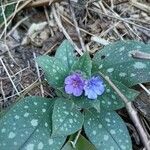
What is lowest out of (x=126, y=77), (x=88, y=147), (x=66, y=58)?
(x=88, y=147)

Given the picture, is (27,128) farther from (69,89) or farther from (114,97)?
(114,97)

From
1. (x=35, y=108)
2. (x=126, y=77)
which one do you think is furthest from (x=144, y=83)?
(x=35, y=108)

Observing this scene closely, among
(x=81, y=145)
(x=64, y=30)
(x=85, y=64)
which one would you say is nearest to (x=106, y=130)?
(x=81, y=145)

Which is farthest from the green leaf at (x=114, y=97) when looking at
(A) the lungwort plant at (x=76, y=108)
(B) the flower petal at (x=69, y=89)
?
(B) the flower petal at (x=69, y=89)

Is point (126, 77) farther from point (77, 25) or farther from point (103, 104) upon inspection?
point (77, 25)

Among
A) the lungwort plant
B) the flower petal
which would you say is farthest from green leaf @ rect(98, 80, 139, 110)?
the flower petal

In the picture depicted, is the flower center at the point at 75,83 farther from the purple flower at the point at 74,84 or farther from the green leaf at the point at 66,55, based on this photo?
the green leaf at the point at 66,55

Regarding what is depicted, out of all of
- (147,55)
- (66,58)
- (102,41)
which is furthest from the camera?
(102,41)
